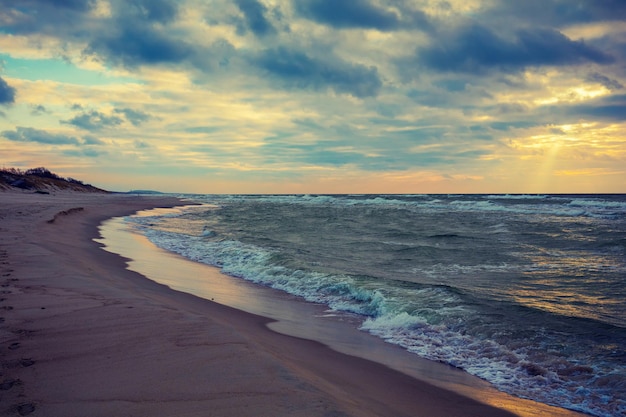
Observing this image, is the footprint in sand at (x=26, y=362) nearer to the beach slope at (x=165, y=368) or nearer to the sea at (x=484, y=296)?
the beach slope at (x=165, y=368)

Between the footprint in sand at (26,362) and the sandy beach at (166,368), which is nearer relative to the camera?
the sandy beach at (166,368)

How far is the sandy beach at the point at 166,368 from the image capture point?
3328 mm

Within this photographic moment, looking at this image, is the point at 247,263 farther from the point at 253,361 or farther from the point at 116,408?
the point at 116,408

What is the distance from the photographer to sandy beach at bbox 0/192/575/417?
3328 mm

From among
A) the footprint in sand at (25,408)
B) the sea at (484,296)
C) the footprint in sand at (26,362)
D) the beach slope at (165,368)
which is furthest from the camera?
the sea at (484,296)

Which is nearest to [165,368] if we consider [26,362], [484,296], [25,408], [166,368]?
[166,368]

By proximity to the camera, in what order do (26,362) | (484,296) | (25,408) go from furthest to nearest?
(484,296) < (26,362) < (25,408)

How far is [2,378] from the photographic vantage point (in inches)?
139

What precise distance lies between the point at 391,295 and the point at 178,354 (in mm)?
5192

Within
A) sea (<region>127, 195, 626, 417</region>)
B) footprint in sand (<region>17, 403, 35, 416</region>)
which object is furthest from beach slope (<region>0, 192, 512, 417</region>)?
sea (<region>127, 195, 626, 417</region>)

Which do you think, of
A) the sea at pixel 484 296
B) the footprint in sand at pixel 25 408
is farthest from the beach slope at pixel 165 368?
the sea at pixel 484 296

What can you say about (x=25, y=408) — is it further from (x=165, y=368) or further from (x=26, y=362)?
(x=165, y=368)

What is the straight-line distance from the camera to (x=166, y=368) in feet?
13.1

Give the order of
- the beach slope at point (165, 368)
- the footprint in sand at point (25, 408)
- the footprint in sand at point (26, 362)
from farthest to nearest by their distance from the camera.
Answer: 1. the footprint in sand at point (26, 362)
2. the beach slope at point (165, 368)
3. the footprint in sand at point (25, 408)
